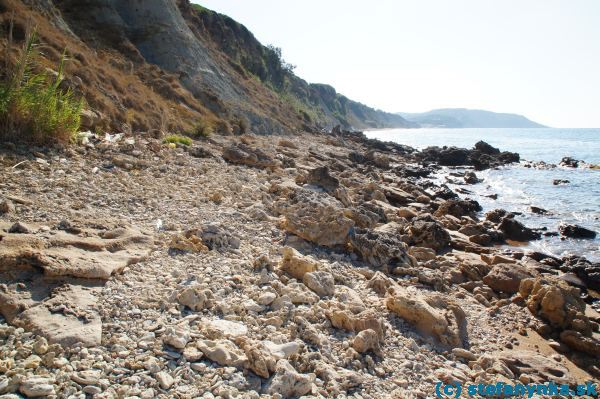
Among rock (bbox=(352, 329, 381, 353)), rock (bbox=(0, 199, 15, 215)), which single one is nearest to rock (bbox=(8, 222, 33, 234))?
rock (bbox=(0, 199, 15, 215))

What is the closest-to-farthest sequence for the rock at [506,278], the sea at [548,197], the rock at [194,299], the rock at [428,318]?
1. the rock at [194,299]
2. the rock at [428,318]
3. the rock at [506,278]
4. the sea at [548,197]

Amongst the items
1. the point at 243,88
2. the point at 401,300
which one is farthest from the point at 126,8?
the point at 401,300

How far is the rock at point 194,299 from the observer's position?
4.70m

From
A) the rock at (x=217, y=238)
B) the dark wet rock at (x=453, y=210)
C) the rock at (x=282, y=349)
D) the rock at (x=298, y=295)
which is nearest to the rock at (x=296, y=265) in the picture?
the rock at (x=298, y=295)

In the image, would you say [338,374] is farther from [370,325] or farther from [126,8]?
[126,8]

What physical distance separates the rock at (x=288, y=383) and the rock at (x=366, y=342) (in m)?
1.11

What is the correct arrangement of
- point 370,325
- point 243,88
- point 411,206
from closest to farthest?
point 370,325
point 411,206
point 243,88

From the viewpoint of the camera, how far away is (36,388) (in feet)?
9.65

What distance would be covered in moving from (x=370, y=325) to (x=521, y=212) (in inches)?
794

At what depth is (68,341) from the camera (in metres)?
3.53

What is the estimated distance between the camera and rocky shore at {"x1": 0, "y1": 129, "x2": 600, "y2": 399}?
3.63 metres

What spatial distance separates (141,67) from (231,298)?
1117 inches

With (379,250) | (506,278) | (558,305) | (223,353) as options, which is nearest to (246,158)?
(379,250)

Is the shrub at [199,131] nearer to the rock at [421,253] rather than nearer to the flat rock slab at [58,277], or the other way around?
the rock at [421,253]
